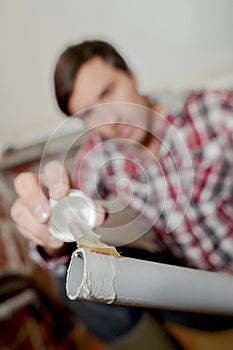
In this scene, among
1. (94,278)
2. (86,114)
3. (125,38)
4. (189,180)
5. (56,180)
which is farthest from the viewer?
(125,38)

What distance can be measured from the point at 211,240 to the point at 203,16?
0.41 m

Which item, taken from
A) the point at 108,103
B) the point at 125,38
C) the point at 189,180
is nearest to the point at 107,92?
the point at 108,103

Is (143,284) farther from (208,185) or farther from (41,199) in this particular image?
(208,185)

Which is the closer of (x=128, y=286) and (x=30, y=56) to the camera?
(x=128, y=286)

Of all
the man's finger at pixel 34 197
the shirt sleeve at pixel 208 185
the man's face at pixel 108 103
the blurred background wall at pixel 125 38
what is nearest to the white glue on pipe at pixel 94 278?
the man's finger at pixel 34 197

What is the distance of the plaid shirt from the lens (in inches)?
22.2

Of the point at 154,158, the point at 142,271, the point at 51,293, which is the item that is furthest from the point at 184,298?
the point at 51,293

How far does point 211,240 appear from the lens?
597mm

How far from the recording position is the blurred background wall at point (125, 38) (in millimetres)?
771

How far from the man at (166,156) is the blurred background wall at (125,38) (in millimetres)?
226

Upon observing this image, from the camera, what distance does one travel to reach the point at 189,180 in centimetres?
58

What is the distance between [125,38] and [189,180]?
1.13 ft

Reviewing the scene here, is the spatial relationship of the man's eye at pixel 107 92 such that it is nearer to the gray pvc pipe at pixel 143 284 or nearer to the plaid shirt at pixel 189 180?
the plaid shirt at pixel 189 180

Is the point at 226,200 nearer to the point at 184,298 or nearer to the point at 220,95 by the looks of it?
the point at 220,95
